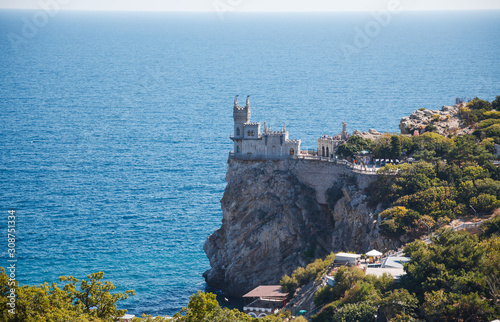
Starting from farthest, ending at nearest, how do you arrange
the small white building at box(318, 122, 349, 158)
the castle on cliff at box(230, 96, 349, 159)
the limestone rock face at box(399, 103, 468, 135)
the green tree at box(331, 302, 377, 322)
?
the limestone rock face at box(399, 103, 468, 135)
the small white building at box(318, 122, 349, 158)
the castle on cliff at box(230, 96, 349, 159)
the green tree at box(331, 302, 377, 322)

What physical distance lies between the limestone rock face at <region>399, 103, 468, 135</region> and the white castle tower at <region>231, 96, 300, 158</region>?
71.6 ft

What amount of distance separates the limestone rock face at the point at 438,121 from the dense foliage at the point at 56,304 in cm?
6721

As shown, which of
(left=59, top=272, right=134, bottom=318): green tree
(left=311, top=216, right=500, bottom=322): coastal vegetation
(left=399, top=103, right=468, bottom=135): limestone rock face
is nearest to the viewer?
(left=59, top=272, right=134, bottom=318): green tree

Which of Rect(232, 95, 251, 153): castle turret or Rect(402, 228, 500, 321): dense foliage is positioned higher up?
Rect(232, 95, 251, 153): castle turret

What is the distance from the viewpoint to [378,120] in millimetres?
168750

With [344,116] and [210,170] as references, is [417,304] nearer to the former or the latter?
[210,170]

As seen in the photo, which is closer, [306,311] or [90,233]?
[306,311]

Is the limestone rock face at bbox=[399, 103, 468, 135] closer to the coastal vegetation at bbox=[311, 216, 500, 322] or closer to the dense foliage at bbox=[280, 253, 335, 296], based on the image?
the dense foliage at bbox=[280, 253, 335, 296]

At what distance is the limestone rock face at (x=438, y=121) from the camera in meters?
121

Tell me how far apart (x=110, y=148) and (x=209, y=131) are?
2177 cm

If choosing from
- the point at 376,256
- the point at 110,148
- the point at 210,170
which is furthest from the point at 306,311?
the point at 110,148

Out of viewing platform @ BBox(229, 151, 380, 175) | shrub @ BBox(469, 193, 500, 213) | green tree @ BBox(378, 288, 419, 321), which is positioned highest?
viewing platform @ BBox(229, 151, 380, 175)

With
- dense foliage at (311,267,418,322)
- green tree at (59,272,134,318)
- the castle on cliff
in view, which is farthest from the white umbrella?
green tree at (59,272,134,318)

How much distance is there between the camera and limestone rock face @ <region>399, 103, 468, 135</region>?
12138 cm
